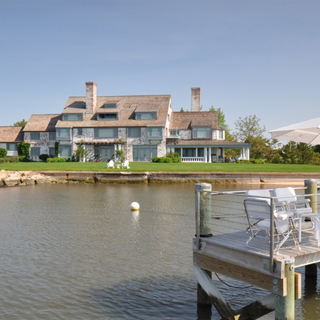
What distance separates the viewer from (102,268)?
27.7 ft

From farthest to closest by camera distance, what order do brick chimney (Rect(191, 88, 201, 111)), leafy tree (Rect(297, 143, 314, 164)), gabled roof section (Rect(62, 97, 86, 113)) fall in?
brick chimney (Rect(191, 88, 201, 111)) → gabled roof section (Rect(62, 97, 86, 113)) → leafy tree (Rect(297, 143, 314, 164))

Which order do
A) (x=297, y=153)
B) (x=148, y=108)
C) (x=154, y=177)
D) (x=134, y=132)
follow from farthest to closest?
1. (x=148, y=108)
2. (x=134, y=132)
3. (x=297, y=153)
4. (x=154, y=177)

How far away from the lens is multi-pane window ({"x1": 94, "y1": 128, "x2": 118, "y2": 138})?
49109 millimetres

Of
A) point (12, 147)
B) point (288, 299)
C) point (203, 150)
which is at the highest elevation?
point (12, 147)

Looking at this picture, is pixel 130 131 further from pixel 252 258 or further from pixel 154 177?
pixel 252 258

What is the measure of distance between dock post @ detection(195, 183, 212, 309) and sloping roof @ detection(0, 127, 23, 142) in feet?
170

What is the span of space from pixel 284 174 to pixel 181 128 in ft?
78.6

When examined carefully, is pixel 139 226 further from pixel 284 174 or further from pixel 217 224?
pixel 284 174

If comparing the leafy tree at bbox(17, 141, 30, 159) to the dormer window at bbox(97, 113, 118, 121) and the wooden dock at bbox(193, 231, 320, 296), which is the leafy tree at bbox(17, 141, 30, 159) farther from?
the wooden dock at bbox(193, 231, 320, 296)

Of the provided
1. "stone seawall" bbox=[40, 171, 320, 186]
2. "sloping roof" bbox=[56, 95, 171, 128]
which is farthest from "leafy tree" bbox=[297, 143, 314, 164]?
"stone seawall" bbox=[40, 171, 320, 186]

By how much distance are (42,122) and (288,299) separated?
52.4 meters

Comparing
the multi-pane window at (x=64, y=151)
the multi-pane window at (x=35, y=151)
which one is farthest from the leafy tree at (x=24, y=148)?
Result: the multi-pane window at (x=64, y=151)

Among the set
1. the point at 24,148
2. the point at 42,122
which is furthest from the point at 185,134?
the point at 24,148

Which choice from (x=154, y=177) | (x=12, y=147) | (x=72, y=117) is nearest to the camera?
(x=154, y=177)
